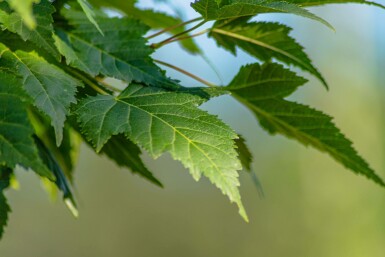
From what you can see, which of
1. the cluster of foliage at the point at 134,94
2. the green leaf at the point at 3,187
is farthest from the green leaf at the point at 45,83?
the green leaf at the point at 3,187

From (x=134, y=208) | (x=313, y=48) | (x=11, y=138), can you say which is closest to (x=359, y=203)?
(x=313, y=48)

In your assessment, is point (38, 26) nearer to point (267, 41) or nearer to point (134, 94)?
point (134, 94)

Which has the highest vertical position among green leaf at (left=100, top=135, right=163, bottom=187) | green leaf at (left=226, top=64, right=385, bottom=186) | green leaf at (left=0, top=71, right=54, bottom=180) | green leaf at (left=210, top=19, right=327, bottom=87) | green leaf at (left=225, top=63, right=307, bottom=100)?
green leaf at (left=210, top=19, right=327, bottom=87)

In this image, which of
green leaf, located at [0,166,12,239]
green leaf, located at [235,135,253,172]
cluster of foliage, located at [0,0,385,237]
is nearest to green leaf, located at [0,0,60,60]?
cluster of foliage, located at [0,0,385,237]

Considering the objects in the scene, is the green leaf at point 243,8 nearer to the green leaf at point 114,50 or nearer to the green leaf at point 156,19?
the green leaf at point 114,50

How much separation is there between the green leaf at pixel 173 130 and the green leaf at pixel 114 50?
0.04 meters

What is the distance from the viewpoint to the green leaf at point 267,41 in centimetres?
58

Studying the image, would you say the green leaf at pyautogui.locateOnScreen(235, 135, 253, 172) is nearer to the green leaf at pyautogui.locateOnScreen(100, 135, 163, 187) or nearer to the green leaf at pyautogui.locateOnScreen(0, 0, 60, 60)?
the green leaf at pyautogui.locateOnScreen(100, 135, 163, 187)

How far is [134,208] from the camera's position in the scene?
4660mm

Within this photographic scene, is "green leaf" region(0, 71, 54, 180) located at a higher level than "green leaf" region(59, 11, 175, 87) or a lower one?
lower

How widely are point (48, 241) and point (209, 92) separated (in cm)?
403

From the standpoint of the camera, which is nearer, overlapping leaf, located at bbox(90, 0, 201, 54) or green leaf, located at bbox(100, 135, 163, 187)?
green leaf, located at bbox(100, 135, 163, 187)

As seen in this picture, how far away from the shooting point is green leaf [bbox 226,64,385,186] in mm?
590

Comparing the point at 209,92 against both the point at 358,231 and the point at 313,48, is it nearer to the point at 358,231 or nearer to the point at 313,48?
the point at 358,231
